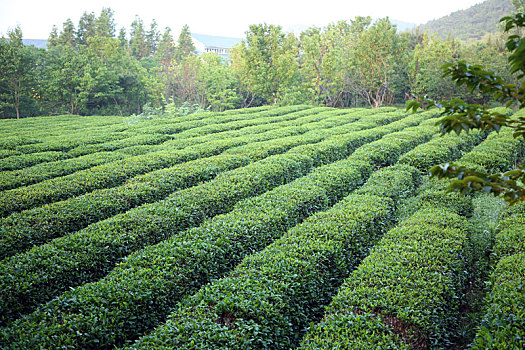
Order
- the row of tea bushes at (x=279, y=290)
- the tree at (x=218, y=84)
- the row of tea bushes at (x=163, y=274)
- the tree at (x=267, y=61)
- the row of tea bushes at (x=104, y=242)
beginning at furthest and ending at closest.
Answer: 1. the tree at (x=218, y=84)
2. the tree at (x=267, y=61)
3. the row of tea bushes at (x=104, y=242)
4. the row of tea bushes at (x=163, y=274)
5. the row of tea bushes at (x=279, y=290)

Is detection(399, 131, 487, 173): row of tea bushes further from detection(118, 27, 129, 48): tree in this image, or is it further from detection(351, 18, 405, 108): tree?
detection(118, 27, 129, 48): tree

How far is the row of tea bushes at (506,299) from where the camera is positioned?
351 cm

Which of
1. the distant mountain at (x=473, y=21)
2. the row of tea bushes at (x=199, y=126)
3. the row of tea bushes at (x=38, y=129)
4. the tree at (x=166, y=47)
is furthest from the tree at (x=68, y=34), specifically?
the distant mountain at (x=473, y=21)

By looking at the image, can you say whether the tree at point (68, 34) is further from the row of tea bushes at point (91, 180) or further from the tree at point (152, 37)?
the row of tea bushes at point (91, 180)

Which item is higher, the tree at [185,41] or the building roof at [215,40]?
the building roof at [215,40]

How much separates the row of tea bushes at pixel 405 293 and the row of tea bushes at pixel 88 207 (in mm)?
6106

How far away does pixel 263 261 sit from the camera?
5.35 metres

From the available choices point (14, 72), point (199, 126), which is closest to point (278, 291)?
point (199, 126)

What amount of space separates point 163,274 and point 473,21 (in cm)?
8991

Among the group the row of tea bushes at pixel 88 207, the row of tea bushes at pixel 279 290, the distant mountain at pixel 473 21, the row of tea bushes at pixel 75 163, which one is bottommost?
the row of tea bushes at pixel 279 290

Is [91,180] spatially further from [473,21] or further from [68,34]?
[473,21]

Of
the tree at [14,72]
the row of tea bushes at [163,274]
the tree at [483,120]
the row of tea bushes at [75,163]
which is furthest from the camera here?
the tree at [14,72]

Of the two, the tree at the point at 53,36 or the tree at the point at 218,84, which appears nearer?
the tree at the point at 218,84

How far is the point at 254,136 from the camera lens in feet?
51.0
